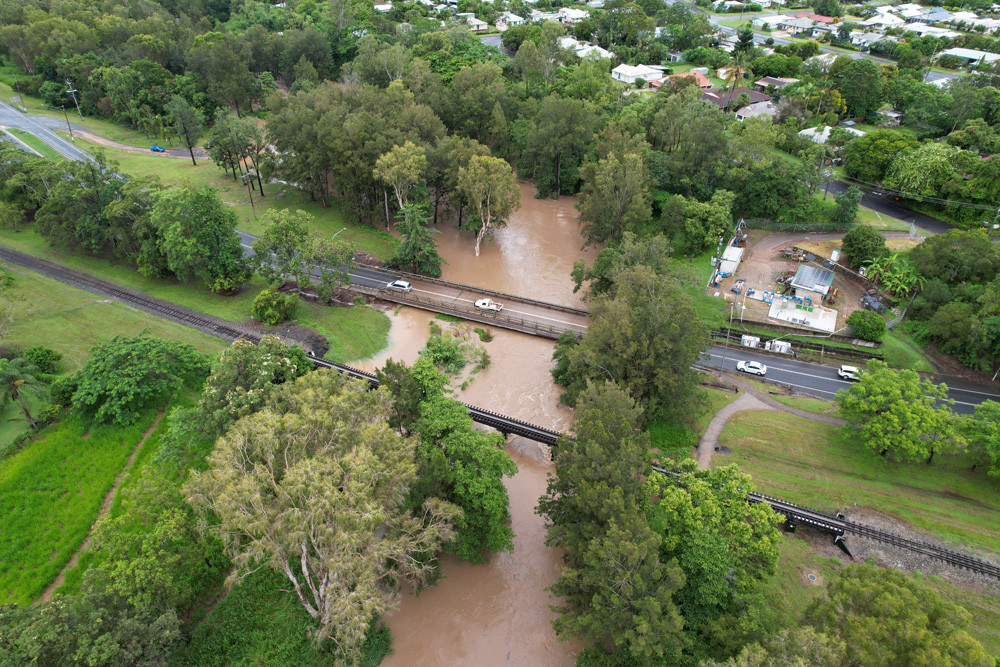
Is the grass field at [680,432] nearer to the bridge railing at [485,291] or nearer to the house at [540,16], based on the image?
the bridge railing at [485,291]

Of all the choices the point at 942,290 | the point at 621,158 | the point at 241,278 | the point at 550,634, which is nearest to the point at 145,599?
the point at 550,634

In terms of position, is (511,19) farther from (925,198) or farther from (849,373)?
(849,373)

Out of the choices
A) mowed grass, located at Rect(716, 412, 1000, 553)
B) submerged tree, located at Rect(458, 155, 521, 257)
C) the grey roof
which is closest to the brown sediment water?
submerged tree, located at Rect(458, 155, 521, 257)

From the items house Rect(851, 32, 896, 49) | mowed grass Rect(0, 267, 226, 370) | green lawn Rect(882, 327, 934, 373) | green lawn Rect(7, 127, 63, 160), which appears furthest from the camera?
house Rect(851, 32, 896, 49)

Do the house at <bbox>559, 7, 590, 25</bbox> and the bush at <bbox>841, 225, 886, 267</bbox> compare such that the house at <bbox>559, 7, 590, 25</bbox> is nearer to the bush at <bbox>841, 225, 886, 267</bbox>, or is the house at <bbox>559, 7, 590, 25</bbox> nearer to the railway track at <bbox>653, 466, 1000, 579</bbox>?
the bush at <bbox>841, 225, 886, 267</bbox>

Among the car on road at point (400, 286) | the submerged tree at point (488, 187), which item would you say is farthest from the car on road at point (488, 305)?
the submerged tree at point (488, 187)
